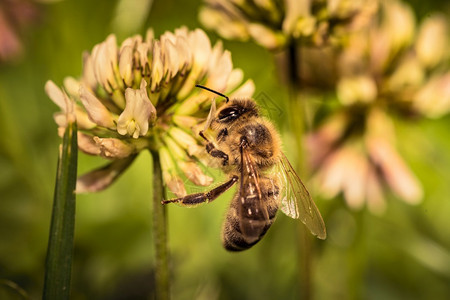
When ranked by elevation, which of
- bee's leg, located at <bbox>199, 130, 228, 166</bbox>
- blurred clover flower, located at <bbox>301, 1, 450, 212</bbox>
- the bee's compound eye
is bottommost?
bee's leg, located at <bbox>199, 130, 228, 166</bbox>

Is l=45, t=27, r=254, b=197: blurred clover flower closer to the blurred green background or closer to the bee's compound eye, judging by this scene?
the bee's compound eye

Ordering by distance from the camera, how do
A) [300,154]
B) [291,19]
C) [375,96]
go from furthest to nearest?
[375,96], [300,154], [291,19]

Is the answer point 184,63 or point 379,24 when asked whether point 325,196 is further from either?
point 184,63

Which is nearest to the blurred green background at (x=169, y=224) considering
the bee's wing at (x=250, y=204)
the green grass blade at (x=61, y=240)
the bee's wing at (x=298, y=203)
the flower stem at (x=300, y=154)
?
the flower stem at (x=300, y=154)

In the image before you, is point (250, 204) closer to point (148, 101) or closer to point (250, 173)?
point (250, 173)

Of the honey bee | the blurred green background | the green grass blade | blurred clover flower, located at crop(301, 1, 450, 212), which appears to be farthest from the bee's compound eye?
blurred clover flower, located at crop(301, 1, 450, 212)

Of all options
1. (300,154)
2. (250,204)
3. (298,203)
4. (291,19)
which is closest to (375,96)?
(300,154)
